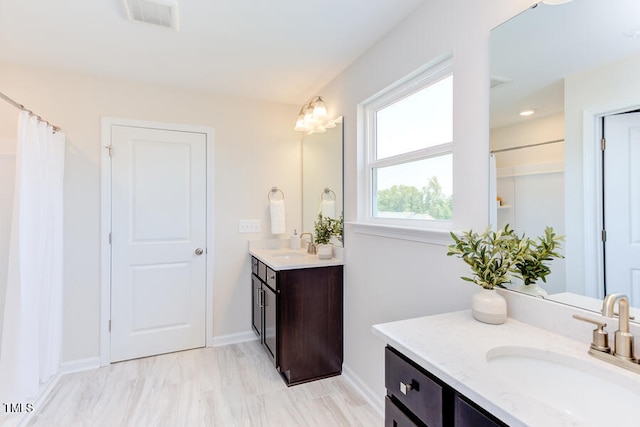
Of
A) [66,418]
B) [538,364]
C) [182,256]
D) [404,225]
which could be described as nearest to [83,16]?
[182,256]

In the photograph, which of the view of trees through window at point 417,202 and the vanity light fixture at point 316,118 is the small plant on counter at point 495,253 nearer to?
the view of trees through window at point 417,202

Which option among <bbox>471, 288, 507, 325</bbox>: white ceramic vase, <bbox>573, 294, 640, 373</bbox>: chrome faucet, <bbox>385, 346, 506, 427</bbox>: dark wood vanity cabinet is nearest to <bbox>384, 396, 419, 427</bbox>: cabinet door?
<bbox>385, 346, 506, 427</bbox>: dark wood vanity cabinet

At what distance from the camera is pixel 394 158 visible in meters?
2.04

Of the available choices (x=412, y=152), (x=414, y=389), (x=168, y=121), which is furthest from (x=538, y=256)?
(x=168, y=121)

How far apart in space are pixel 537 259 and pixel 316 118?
1974 millimetres

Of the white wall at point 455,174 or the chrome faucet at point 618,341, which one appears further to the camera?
the white wall at point 455,174

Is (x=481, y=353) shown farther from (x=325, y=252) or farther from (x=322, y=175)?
(x=322, y=175)

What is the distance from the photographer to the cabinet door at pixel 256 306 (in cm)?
281

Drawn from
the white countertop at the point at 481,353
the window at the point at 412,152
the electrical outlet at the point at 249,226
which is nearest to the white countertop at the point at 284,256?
the electrical outlet at the point at 249,226

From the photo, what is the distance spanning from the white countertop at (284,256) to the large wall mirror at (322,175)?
189mm

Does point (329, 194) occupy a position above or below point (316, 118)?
below

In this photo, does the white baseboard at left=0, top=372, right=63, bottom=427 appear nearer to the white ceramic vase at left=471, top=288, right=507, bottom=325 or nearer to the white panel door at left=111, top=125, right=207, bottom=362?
the white panel door at left=111, top=125, right=207, bottom=362

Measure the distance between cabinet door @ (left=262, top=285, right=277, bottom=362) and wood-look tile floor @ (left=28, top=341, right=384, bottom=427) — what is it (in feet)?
0.68

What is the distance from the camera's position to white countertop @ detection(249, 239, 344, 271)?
2.35 meters
